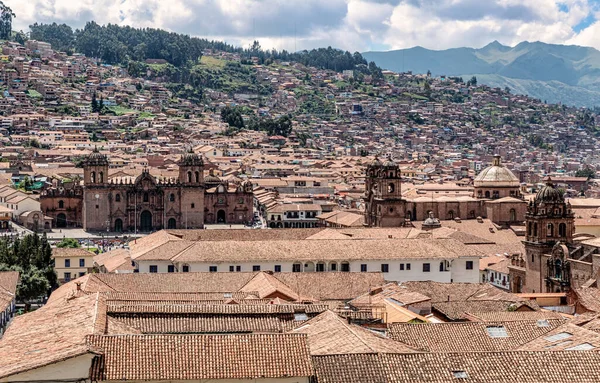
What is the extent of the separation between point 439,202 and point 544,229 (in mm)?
26255

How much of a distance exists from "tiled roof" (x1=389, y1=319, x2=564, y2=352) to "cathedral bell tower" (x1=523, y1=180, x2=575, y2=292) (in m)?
25.3

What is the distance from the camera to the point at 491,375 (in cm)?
2089

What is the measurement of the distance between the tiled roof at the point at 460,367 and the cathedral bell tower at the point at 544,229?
1287 inches

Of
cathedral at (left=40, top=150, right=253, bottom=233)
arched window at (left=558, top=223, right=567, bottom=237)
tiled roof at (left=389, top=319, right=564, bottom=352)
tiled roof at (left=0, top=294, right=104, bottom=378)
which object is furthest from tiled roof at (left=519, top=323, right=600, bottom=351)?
cathedral at (left=40, top=150, right=253, bottom=233)

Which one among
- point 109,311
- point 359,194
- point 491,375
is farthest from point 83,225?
point 491,375

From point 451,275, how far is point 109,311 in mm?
29544

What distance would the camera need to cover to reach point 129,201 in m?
90.4

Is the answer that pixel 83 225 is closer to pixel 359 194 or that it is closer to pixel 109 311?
pixel 359 194

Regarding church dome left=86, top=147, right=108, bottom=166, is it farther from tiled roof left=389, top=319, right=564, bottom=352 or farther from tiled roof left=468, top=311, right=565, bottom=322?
tiled roof left=389, top=319, right=564, bottom=352

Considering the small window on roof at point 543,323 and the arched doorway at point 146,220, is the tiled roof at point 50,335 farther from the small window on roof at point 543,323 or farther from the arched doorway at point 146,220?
the arched doorway at point 146,220

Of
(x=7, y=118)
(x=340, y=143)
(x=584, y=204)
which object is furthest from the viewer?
(x=340, y=143)

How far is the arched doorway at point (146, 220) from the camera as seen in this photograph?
90.8 metres

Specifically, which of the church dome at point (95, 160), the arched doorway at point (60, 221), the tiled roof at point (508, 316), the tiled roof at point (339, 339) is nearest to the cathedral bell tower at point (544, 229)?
the tiled roof at point (508, 316)

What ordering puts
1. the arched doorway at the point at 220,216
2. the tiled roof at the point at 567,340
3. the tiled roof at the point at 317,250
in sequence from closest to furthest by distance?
1. the tiled roof at the point at 567,340
2. the tiled roof at the point at 317,250
3. the arched doorway at the point at 220,216
